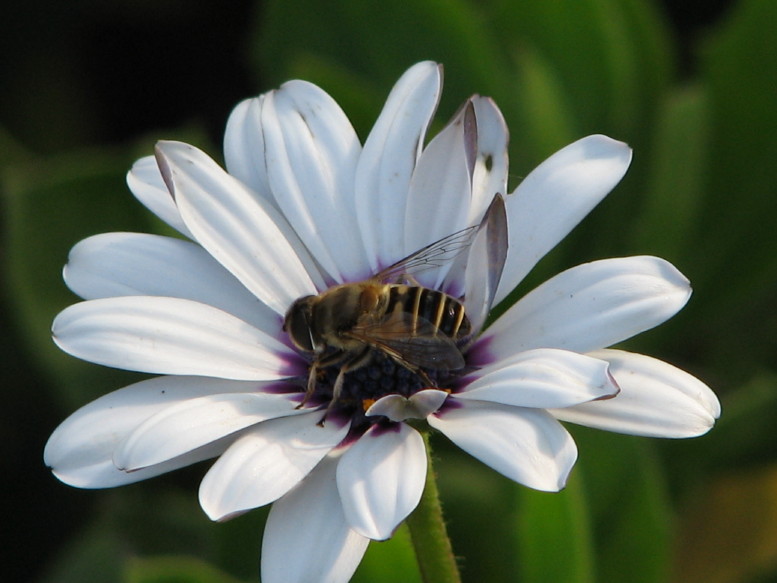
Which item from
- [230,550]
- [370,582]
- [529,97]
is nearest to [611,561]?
[370,582]

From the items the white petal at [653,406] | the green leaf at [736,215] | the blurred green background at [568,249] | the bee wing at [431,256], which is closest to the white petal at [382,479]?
the white petal at [653,406]

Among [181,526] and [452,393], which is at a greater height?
[452,393]

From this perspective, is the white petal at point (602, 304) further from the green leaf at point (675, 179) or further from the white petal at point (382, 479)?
the green leaf at point (675, 179)

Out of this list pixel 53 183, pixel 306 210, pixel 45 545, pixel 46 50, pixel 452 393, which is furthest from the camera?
pixel 46 50

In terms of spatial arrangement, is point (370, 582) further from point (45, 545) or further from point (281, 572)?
point (45, 545)

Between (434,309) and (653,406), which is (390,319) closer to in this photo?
(434,309)

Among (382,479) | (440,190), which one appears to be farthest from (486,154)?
(382,479)
